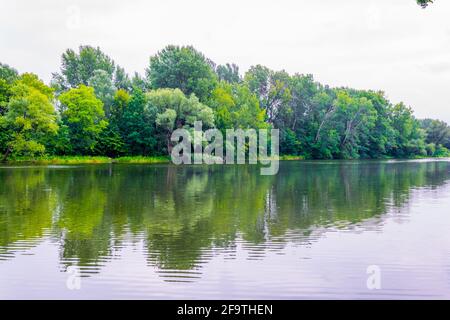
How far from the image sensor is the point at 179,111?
203 ft

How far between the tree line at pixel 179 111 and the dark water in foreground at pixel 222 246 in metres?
36.9

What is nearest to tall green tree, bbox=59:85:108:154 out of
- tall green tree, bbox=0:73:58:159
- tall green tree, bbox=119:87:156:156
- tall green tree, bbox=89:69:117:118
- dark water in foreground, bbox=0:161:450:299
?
tall green tree, bbox=119:87:156:156

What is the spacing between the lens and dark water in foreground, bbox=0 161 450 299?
8617mm

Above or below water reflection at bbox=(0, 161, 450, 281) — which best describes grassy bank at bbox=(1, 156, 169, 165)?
above

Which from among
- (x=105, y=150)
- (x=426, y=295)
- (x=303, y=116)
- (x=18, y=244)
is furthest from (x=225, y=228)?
(x=303, y=116)

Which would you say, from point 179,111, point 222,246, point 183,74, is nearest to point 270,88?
point 183,74

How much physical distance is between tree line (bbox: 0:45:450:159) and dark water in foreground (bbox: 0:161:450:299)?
36929 millimetres

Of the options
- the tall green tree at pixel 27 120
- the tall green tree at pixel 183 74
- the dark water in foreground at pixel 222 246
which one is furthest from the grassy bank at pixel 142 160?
the dark water in foreground at pixel 222 246

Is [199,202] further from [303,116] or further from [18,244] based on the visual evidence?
[303,116]

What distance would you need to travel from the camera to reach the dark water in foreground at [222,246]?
8.62 meters

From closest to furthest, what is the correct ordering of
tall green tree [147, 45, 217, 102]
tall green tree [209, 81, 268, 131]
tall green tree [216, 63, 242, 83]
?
tall green tree [209, 81, 268, 131]
tall green tree [147, 45, 217, 102]
tall green tree [216, 63, 242, 83]

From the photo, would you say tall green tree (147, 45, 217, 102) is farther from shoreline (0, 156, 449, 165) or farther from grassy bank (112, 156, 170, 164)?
shoreline (0, 156, 449, 165)

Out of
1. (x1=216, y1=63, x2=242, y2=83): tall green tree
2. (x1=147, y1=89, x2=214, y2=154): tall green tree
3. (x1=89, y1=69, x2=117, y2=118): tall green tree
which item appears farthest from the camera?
(x1=216, y1=63, x2=242, y2=83): tall green tree
